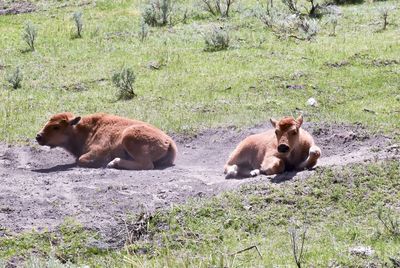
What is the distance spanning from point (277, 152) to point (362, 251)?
335 cm

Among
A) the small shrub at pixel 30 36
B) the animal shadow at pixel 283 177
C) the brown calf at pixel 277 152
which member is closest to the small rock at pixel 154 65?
the small shrub at pixel 30 36

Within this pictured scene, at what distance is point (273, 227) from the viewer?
894 cm

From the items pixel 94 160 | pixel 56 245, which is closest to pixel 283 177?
pixel 56 245

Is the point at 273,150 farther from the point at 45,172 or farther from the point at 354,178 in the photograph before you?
the point at 45,172

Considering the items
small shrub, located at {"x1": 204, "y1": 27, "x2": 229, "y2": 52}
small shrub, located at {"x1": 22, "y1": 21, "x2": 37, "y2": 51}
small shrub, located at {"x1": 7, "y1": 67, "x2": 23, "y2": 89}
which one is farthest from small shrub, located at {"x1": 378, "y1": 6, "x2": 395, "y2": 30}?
small shrub, located at {"x1": 7, "y1": 67, "x2": 23, "y2": 89}

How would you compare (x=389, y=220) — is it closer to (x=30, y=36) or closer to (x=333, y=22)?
(x=333, y=22)

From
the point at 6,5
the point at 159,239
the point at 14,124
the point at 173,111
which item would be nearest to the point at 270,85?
the point at 173,111

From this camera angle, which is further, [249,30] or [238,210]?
[249,30]

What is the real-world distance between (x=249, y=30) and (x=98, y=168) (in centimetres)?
1097

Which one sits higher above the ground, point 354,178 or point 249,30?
point 354,178

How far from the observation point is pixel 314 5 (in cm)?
2520

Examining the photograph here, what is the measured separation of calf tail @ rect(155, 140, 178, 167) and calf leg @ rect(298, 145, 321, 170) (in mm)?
2260

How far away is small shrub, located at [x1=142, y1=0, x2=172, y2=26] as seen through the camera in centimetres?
2444

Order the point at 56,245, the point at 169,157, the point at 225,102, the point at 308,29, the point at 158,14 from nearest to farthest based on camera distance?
the point at 56,245, the point at 169,157, the point at 225,102, the point at 308,29, the point at 158,14
